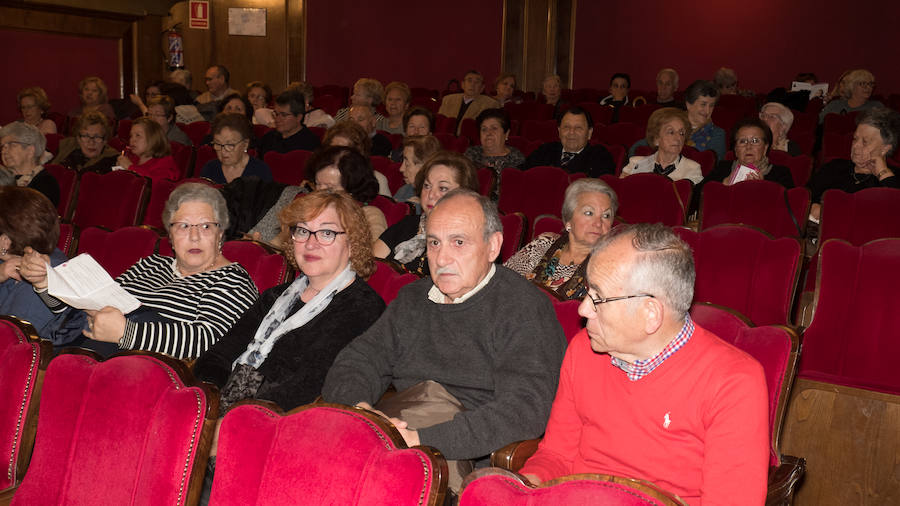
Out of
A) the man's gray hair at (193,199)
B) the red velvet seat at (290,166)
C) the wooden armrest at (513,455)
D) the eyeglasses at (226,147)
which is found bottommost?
the wooden armrest at (513,455)

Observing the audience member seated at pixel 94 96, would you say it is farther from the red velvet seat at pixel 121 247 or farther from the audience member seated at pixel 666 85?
the audience member seated at pixel 666 85

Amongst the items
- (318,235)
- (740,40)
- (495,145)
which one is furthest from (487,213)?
(740,40)

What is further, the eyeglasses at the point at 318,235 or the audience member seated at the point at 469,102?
the audience member seated at the point at 469,102

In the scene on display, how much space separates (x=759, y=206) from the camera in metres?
4.04

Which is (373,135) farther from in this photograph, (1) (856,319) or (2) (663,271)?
(2) (663,271)

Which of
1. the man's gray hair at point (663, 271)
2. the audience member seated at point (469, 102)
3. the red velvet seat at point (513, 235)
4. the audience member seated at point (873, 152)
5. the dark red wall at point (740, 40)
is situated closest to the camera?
the man's gray hair at point (663, 271)

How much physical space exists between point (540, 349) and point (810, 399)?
4.19 ft

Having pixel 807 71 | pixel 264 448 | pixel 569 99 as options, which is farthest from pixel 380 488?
pixel 807 71

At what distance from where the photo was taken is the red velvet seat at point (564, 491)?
108 centimetres

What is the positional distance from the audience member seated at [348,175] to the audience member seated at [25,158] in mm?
2035

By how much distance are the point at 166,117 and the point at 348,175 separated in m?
3.86

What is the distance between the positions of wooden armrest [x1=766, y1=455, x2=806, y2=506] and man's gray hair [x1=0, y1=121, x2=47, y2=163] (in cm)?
471

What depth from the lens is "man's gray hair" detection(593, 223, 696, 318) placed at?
1.55 meters

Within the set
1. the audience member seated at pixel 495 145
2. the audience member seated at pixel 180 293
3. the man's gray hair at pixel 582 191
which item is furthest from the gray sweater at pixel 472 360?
the audience member seated at pixel 495 145
